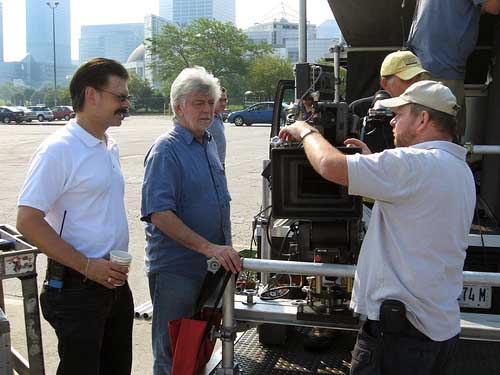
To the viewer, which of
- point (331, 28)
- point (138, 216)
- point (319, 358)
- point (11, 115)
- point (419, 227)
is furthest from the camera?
point (11, 115)

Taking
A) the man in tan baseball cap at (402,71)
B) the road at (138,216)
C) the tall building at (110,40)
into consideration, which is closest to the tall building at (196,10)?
the tall building at (110,40)

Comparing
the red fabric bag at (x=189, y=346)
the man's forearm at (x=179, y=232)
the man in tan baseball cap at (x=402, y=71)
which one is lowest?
the red fabric bag at (x=189, y=346)

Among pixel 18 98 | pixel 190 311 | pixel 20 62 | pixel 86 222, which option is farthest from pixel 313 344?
pixel 20 62

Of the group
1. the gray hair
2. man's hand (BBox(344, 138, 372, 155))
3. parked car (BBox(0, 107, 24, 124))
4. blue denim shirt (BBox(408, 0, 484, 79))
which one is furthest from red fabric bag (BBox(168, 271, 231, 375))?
parked car (BBox(0, 107, 24, 124))

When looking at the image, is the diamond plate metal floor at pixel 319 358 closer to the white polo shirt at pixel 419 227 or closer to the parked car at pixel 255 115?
the white polo shirt at pixel 419 227

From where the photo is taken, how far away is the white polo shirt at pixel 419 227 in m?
2.09

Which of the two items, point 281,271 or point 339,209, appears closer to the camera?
point 281,271

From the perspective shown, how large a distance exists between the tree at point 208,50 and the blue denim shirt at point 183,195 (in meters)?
67.8

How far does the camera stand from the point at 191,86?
292 cm

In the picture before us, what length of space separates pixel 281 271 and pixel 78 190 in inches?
36.1

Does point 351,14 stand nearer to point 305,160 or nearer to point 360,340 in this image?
point 305,160

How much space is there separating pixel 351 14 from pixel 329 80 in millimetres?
857

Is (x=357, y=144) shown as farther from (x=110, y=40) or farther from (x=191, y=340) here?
(x=110, y=40)

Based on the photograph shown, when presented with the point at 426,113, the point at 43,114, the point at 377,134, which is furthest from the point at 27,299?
the point at 43,114
